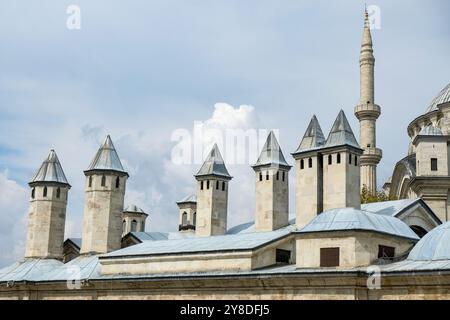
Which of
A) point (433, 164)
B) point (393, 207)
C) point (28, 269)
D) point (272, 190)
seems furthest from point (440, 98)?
point (28, 269)

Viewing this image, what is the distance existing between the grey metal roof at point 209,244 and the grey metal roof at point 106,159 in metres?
7.64

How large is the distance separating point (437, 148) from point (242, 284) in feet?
57.4

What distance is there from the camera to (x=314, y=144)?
38.5 metres

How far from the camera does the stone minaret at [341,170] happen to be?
35.8m

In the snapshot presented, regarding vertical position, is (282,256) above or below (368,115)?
below

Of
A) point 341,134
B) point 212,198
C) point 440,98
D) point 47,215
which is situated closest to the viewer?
point 341,134

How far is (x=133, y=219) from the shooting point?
216 feet

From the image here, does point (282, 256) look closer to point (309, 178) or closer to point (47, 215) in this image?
point (309, 178)

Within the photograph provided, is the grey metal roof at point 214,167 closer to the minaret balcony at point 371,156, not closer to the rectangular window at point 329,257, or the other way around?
the minaret balcony at point 371,156

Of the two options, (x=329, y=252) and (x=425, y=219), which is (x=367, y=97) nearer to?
(x=425, y=219)

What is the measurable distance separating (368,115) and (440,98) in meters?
8.02

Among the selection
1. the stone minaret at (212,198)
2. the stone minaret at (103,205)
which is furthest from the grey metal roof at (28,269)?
the stone minaret at (212,198)
